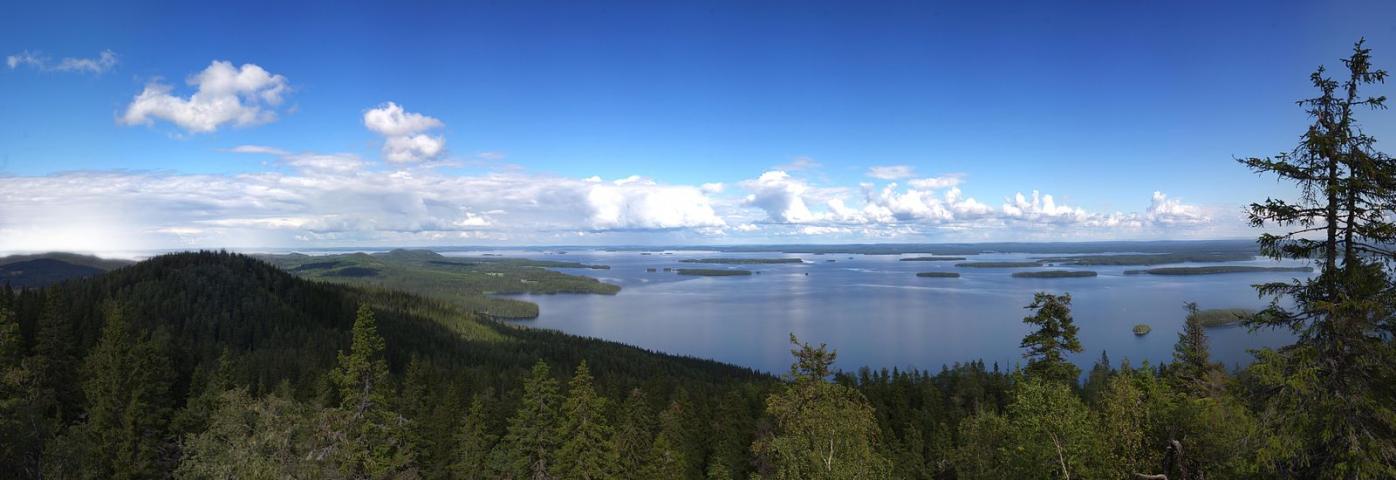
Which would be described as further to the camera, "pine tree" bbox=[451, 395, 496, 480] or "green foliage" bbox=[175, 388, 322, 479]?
"pine tree" bbox=[451, 395, 496, 480]

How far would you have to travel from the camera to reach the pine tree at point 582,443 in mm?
32938

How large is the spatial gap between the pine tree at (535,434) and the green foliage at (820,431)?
59.8ft

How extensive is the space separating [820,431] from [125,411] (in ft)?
152

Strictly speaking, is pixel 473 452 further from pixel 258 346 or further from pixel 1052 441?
pixel 258 346

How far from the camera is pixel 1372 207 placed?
1237 centimetres

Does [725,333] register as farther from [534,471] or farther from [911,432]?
[534,471]

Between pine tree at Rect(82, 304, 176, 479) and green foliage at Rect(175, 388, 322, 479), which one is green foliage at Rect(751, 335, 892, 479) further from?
pine tree at Rect(82, 304, 176, 479)

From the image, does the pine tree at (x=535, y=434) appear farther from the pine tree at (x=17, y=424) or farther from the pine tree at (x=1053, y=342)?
the pine tree at (x=1053, y=342)

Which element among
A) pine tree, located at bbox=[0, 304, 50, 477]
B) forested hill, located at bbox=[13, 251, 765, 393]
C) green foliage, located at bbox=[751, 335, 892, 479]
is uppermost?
green foliage, located at bbox=[751, 335, 892, 479]

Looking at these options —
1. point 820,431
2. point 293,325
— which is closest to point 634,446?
point 820,431

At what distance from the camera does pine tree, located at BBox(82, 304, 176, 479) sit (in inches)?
1484

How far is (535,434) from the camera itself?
113ft

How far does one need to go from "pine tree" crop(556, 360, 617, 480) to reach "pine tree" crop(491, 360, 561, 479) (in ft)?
3.22

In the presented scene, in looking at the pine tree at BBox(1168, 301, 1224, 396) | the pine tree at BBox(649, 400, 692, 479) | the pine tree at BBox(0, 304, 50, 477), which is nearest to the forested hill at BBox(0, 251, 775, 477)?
the pine tree at BBox(0, 304, 50, 477)
